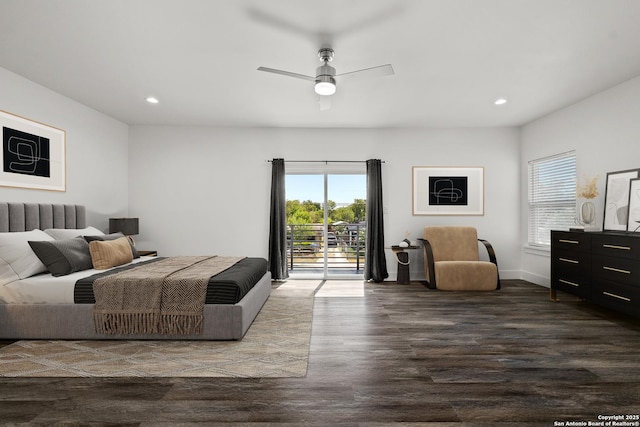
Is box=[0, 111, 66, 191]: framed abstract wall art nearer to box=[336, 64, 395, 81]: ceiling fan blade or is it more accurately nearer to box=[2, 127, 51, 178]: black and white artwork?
box=[2, 127, 51, 178]: black and white artwork

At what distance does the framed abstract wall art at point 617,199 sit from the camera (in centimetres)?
407

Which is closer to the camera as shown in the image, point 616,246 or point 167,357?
Result: point 167,357

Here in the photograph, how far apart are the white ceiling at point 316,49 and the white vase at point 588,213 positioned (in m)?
1.45

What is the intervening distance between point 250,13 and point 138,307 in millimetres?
2652

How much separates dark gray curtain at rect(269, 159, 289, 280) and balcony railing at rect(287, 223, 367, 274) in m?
0.47

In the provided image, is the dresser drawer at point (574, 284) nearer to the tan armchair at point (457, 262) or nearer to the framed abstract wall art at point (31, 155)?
the tan armchair at point (457, 262)

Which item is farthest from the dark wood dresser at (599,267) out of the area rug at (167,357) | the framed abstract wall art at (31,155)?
the framed abstract wall art at (31,155)

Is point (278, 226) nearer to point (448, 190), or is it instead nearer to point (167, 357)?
point (448, 190)

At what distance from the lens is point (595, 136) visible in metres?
4.59

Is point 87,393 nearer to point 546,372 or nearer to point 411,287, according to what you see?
point 546,372

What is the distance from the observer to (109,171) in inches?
220

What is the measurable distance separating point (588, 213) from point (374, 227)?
298 cm

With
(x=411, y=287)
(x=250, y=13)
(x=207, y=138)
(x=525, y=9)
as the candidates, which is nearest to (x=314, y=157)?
(x=207, y=138)

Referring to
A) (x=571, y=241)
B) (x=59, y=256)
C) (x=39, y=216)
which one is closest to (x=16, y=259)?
(x=59, y=256)
